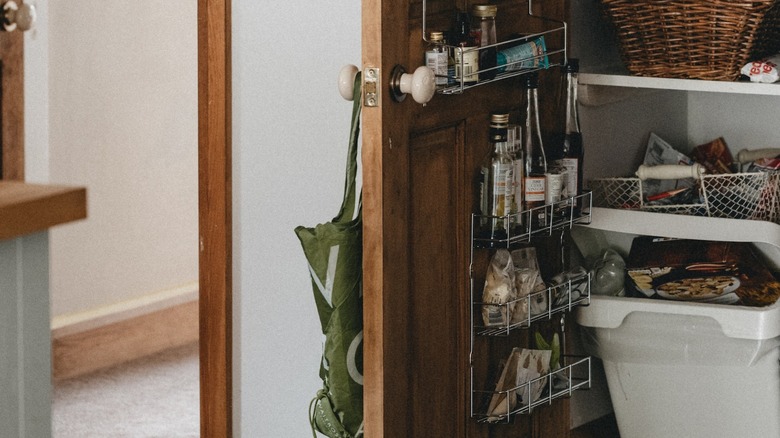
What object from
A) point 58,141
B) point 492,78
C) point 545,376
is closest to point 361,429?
point 545,376

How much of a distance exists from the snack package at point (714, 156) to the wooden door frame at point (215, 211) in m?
1.10

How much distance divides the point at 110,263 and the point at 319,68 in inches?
64.6

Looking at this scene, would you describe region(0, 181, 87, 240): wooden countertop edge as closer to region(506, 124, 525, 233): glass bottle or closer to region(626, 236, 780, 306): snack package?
region(506, 124, 525, 233): glass bottle

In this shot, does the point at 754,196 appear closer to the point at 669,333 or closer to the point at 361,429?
the point at 669,333

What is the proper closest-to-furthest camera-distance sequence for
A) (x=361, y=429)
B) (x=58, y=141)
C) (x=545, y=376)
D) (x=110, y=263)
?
(x=361, y=429) → (x=545, y=376) → (x=58, y=141) → (x=110, y=263)

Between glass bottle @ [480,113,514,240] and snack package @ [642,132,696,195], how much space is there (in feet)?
2.14

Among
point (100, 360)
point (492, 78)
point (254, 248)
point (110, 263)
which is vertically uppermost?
point (492, 78)

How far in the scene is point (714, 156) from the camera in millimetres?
2709

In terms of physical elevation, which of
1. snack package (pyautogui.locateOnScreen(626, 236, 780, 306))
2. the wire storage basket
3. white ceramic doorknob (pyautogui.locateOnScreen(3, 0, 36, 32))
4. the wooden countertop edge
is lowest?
snack package (pyautogui.locateOnScreen(626, 236, 780, 306))

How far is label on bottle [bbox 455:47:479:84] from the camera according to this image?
5.98ft

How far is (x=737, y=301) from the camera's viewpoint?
2.30 metres

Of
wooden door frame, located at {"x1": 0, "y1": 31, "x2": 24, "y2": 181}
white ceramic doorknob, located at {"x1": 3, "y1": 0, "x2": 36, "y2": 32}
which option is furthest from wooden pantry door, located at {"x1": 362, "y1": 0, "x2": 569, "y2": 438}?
wooden door frame, located at {"x1": 0, "y1": 31, "x2": 24, "y2": 181}

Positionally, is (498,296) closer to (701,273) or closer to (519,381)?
(519,381)

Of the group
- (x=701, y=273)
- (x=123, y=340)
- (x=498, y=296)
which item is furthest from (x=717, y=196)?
(x=123, y=340)
